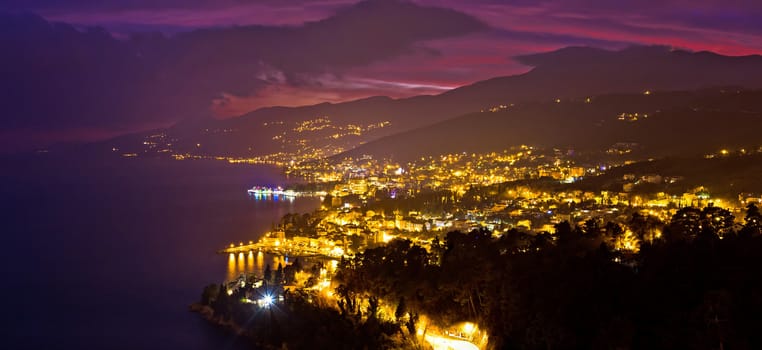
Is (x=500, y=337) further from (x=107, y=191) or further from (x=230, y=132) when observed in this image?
(x=230, y=132)

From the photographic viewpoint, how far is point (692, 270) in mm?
7254

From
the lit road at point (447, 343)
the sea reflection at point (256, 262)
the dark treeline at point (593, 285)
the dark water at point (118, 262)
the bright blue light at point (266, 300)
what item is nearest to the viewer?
the dark treeline at point (593, 285)

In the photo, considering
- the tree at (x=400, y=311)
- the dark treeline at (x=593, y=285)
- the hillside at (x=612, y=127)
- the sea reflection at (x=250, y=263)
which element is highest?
the hillside at (x=612, y=127)

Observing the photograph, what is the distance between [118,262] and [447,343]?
11458mm

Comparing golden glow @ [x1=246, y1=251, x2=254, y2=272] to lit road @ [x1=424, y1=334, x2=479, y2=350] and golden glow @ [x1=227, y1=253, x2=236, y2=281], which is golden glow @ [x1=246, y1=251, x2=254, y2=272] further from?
lit road @ [x1=424, y1=334, x2=479, y2=350]

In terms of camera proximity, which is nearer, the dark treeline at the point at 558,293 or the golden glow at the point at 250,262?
the dark treeline at the point at 558,293

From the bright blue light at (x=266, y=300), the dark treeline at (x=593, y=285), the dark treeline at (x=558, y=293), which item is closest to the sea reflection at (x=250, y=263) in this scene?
the bright blue light at (x=266, y=300)

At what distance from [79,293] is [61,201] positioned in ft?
63.5

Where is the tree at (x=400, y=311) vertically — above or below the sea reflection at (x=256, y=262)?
above

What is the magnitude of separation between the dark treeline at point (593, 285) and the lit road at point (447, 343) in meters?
0.23

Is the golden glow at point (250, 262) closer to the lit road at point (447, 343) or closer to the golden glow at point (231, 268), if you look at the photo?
the golden glow at point (231, 268)

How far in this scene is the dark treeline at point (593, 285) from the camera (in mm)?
6270

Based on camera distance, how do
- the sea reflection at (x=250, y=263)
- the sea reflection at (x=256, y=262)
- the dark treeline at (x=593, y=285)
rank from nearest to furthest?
the dark treeline at (x=593, y=285), the sea reflection at (x=256, y=262), the sea reflection at (x=250, y=263)

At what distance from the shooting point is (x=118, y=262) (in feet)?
55.1
